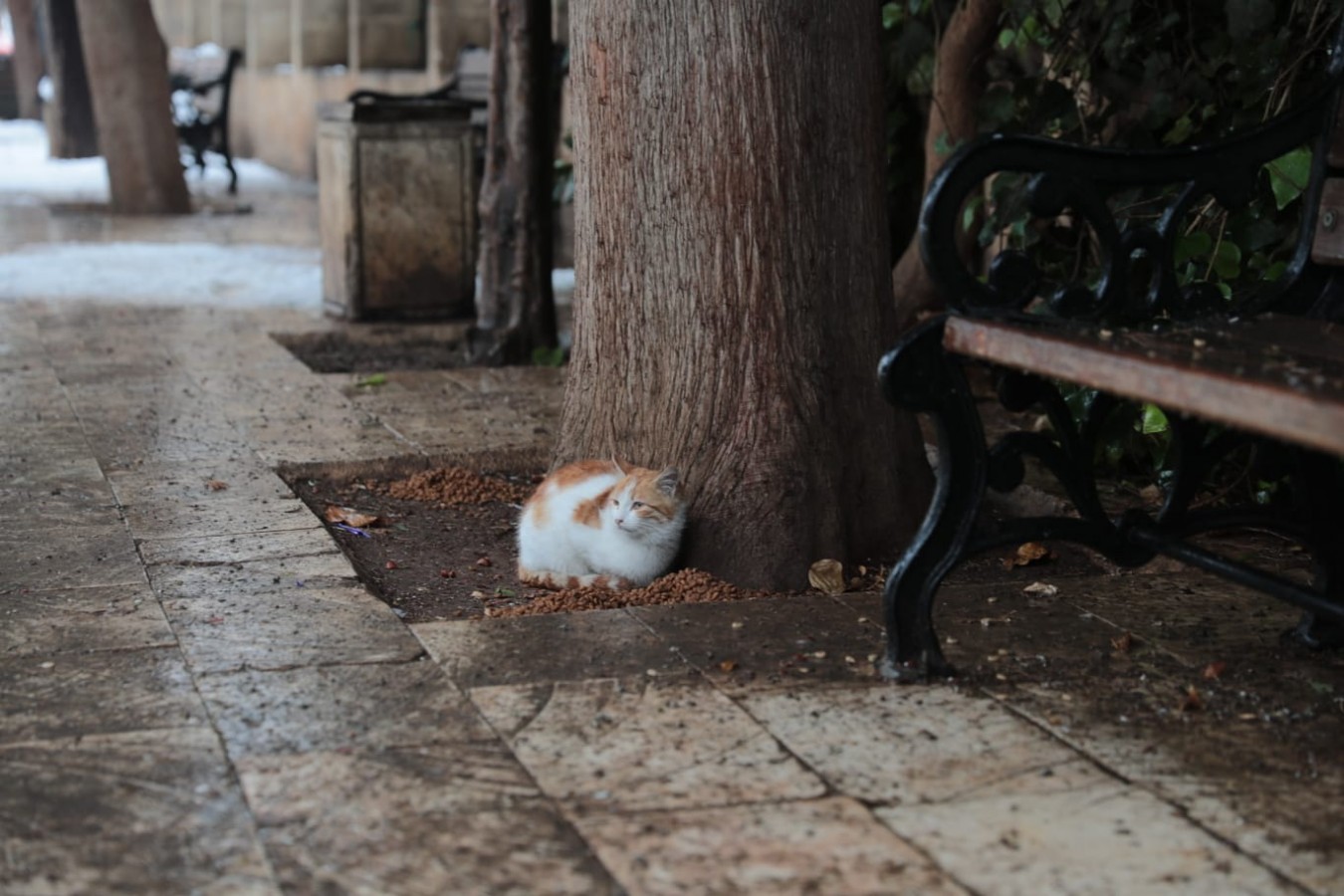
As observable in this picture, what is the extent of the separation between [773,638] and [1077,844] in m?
1.11

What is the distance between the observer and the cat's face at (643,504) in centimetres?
415

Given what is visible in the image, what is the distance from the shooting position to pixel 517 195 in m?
7.67

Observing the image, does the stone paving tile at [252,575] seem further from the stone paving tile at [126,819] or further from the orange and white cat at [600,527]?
the stone paving tile at [126,819]

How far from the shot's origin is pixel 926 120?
7.60 m

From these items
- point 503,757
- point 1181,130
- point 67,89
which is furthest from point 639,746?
point 67,89

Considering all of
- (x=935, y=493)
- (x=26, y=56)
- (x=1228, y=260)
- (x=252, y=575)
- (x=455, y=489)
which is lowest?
(x=26, y=56)

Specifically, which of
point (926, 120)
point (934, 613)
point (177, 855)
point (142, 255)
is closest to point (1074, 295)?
point (934, 613)

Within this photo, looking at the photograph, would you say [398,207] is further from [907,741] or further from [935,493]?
[907,741]

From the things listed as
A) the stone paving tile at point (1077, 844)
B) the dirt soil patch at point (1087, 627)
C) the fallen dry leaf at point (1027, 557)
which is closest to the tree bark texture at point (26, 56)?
the dirt soil patch at point (1087, 627)

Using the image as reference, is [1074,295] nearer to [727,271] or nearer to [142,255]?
[727,271]

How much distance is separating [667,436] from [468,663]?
3.73ft

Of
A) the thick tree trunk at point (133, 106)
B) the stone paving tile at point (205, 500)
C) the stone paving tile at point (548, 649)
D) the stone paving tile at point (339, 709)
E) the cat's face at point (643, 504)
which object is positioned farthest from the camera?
the thick tree trunk at point (133, 106)

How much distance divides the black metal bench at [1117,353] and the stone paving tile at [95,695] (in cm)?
142

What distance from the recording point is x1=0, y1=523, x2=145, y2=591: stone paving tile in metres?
4.10
